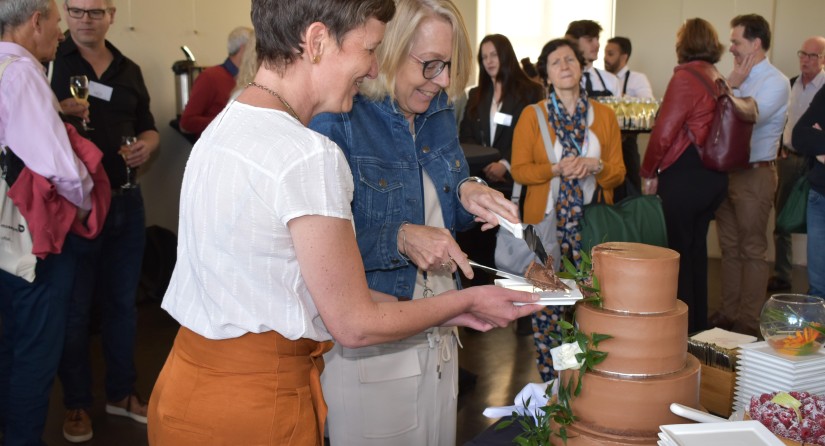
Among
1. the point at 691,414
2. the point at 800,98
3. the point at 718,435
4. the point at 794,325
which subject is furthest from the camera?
the point at 800,98

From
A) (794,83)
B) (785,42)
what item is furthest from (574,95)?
(785,42)

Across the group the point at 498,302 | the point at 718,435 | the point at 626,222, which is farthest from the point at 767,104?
the point at 718,435

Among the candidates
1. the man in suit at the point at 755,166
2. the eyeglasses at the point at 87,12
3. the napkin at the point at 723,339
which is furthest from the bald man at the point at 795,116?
the eyeglasses at the point at 87,12

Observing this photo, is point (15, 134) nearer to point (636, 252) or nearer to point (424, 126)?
point (424, 126)

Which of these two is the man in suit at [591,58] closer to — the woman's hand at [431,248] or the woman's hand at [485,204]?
the woman's hand at [485,204]

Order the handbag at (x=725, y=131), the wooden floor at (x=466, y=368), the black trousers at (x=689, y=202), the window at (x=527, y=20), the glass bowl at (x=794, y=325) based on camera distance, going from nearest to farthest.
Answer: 1. the glass bowl at (x=794, y=325)
2. the wooden floor at (x=466, y=368)
3. the handbag at (x=725, y=131)
4. the black trousers at (x=689, y=202)
5. the window at (x=527, y=20)

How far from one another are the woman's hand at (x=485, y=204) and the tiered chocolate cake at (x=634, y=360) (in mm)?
423

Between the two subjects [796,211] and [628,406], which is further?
[796,211]

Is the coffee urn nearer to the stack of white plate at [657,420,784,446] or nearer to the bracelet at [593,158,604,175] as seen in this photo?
the bracelet at [593,158,604,175]

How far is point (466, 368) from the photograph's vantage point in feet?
14.3

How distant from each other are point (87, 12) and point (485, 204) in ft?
7.98

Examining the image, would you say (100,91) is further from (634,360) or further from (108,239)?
(634,360)

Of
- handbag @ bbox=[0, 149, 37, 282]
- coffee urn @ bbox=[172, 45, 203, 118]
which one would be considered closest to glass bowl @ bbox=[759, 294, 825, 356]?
handbag @ bbox=[0, 149, 37, 282]

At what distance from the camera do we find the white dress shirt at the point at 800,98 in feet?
20.4
